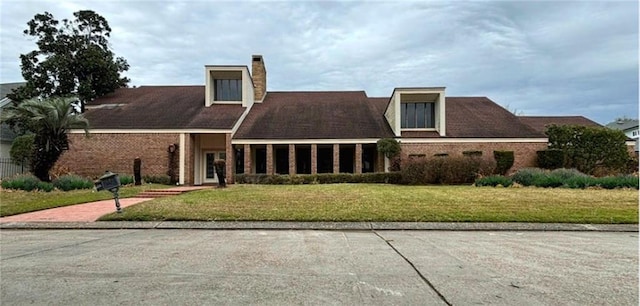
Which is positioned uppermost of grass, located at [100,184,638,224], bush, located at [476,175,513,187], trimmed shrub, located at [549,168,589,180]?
trimmed shrub, located at [549,168,589,180]

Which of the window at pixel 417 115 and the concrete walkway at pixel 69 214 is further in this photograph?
the window at pixel 417 115

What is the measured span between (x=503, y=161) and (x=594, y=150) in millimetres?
5595

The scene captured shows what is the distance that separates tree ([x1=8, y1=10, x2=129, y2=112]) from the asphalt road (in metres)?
23.2

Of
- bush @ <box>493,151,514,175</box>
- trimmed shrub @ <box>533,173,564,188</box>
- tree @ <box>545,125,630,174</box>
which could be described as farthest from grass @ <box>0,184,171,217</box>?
tree @ <box>545,125,630,174</box>

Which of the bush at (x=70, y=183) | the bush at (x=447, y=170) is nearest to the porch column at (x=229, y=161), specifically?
the bush at (x=70, y=183)

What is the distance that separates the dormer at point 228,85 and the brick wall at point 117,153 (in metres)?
4.98

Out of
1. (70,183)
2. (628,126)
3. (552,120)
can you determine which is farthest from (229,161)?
(628,126)

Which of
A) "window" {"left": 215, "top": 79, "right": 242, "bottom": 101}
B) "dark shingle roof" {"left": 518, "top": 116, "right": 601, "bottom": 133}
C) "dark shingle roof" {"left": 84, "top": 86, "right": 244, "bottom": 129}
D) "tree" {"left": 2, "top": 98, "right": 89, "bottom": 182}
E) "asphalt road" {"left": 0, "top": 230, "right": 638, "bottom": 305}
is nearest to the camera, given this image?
"asphalt road" {"left": 0, "top": 230, "right": 638, "bottom": 305}

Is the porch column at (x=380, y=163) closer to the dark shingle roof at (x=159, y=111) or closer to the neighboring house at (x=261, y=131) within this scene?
the neighboring house at (x=261, y=131)

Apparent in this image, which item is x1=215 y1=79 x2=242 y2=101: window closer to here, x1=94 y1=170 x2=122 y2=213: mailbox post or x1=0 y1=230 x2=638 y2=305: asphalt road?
x1=94 y1=170 x2=122 y2=213: mailbox post

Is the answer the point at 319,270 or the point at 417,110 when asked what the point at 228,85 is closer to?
the point at 417,110

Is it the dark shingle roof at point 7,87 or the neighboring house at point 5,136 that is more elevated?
the dark shingle roof at point 7,87

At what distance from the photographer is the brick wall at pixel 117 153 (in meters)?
21.4

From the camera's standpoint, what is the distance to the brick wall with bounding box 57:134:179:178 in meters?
21.4
